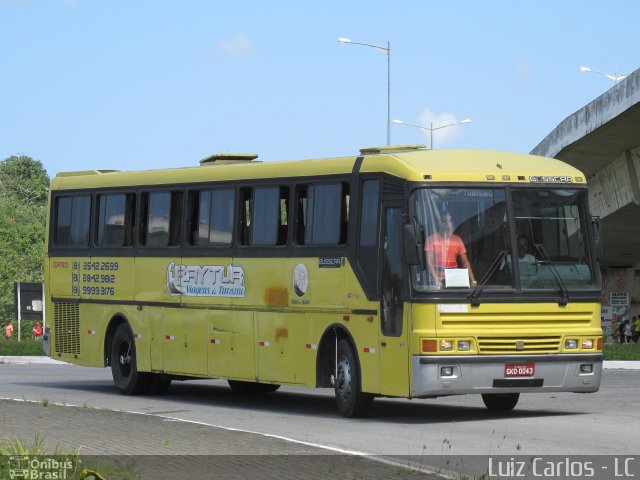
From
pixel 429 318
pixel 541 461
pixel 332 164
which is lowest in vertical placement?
pixel 541 461

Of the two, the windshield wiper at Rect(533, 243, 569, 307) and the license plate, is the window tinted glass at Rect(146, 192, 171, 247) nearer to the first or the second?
the windshield wiper at Rect(533, 243, 569, 307)

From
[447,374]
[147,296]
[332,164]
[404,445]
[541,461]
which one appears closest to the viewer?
[541,461]

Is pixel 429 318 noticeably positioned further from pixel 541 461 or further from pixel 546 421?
pixel 541 461

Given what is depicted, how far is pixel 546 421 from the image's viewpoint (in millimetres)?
18141

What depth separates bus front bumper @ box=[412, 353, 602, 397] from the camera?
1767cm

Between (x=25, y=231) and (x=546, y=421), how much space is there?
99297mm

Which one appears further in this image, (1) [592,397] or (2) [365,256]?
(1) [592,397]

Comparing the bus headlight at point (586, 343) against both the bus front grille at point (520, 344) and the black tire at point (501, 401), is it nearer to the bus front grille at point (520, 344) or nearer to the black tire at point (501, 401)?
the bus front grille at point (520, 344)

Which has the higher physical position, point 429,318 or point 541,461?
point 429,318

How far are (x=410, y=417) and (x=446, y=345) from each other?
1801 millimetres

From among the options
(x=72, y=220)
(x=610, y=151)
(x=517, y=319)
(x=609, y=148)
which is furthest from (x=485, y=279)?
(x=610, y=151)

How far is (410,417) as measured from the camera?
1923 cm

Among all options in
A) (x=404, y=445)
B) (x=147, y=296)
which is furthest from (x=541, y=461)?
(x=147, y=296)

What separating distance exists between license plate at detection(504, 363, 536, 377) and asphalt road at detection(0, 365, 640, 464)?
22.0 inches
